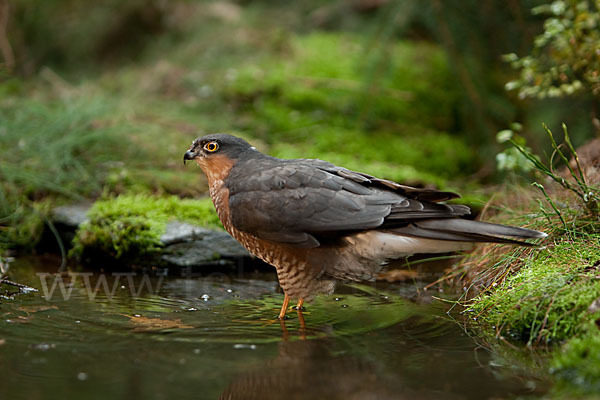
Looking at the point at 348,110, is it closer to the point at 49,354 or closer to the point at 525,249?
the point at 525,249

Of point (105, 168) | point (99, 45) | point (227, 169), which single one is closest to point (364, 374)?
point (227, 169)

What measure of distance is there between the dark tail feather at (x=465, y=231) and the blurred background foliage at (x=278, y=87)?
2002 mm

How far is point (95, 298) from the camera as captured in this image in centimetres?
414

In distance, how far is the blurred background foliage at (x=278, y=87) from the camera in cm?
584

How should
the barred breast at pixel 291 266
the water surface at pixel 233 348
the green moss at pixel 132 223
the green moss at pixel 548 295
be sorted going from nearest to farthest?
the water surface at pixel 233 348, the green moss at pixel 548 295, the barred breast at pixel 291 266, the green moss at pixel 132 223

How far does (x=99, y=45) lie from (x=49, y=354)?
28.3 feet

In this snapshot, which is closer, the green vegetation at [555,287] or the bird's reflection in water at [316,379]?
the bird's reflection in water at [316,379]

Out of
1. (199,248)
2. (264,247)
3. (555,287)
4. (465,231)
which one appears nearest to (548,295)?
(555,287)

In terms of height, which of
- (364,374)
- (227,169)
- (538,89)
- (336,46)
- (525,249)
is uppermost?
(336,46)

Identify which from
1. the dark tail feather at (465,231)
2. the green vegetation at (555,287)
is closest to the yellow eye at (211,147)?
the dark tail feather at (465,231)

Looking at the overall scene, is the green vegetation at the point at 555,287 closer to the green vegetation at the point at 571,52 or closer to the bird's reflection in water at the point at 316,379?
the bird's reflection in water at the point at 316,379

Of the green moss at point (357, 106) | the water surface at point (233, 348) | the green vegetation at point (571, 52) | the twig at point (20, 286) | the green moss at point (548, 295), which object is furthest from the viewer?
the green moss at point (357, 106)

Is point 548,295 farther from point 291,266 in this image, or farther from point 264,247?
point 264,247

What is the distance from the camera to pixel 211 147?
4.41 m
